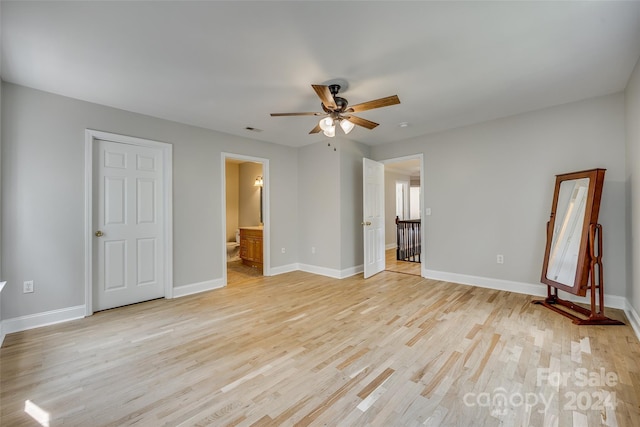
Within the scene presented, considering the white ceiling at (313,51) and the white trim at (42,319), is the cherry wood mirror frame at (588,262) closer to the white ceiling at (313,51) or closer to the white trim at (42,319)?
the white ceiling at (313,51)

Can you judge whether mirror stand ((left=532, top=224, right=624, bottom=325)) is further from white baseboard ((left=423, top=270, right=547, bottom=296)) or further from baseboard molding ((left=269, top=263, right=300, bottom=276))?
baseboard molding ((left=269, top=263, right=300, bottom=276))

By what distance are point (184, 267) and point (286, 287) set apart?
152 cm

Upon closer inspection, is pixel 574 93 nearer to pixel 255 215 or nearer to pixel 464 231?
pixel 464 231

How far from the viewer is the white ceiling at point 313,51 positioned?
5.79 ft

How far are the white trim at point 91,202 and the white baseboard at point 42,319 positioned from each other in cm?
9

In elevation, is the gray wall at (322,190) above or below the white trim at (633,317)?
above

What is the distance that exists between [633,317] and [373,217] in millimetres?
→ 3256

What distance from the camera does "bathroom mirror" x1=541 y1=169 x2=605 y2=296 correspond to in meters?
2.87

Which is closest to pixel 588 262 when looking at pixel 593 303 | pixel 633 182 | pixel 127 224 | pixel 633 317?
pixel 593 303

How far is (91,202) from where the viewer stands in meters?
3.14

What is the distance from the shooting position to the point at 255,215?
716 cm

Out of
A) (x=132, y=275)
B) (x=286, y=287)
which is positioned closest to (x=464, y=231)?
(x=286, y=287)

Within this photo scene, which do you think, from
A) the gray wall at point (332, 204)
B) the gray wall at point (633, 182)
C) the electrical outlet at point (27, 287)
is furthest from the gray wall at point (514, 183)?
the electrical outlet at point (27, 287)

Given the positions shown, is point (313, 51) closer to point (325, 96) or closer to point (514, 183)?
point (325, 96)
